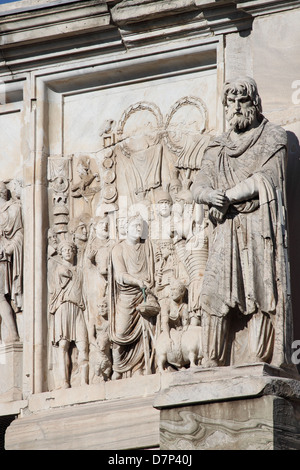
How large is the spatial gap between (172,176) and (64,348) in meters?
1.77

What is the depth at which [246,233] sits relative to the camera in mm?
12305

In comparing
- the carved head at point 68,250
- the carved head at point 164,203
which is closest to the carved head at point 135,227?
the carved head at point 164,203

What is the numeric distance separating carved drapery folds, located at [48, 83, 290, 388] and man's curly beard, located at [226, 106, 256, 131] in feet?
2.32

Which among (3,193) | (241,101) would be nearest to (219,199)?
(241,101)

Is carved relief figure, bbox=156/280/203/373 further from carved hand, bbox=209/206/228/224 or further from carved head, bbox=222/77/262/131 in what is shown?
carved head, bbox=222/77/262/131

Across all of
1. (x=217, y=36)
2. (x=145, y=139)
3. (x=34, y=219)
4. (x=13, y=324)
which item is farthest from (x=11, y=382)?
(x=217, y=36)

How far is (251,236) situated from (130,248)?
186cm

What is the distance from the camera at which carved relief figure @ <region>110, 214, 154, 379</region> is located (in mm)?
13672

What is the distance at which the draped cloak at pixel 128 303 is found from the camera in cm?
1371

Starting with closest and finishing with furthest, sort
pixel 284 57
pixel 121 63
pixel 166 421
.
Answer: pixel 166 421 < pixel 284 57 < pixel 121 63

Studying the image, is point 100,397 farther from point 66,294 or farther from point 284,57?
point 284,57

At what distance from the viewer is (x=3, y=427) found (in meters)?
14.6

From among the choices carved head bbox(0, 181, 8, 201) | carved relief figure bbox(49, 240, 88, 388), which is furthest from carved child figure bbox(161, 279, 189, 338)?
carved head bbox(0, 181, 8, 201)

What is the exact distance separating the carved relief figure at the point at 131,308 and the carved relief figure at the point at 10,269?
3.39 ft
